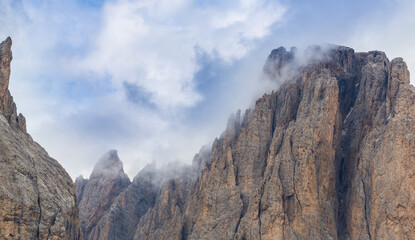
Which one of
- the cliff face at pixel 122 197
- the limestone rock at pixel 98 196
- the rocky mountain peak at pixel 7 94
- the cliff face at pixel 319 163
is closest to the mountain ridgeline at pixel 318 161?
the cliff face at pixel 319 163

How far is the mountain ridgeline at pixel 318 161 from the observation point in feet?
279

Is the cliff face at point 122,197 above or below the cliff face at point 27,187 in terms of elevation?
above

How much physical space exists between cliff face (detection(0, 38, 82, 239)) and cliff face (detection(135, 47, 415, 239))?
37778mm

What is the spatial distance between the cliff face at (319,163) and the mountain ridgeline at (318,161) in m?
0.22

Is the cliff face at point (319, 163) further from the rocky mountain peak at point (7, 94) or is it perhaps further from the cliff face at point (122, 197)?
the rocky mountain peak at point (7, 94)

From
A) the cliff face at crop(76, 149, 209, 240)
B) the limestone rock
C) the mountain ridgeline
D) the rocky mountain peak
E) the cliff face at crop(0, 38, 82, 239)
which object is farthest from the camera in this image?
the limestone rock

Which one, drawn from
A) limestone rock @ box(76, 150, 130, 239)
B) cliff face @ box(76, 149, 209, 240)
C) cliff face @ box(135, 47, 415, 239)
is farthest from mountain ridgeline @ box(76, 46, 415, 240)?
limestone rock @ box(76, 150, 130, 239)

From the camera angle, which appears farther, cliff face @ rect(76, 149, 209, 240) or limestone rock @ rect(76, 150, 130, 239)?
limestone rock @ rect(76, 150, 130, 239)

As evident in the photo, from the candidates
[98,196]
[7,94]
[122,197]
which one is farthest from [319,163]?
[98,196]

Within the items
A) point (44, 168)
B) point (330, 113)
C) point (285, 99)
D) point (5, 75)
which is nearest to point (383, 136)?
point (330, 113)

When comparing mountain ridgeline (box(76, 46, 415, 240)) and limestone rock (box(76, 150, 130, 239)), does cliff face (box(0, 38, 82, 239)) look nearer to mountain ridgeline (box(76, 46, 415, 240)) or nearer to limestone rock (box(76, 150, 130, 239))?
mountain ridgeline (box(76, 46, 415, 240))

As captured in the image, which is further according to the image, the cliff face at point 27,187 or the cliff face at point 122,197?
the cliff face at point 122,197

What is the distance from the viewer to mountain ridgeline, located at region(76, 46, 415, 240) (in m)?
85.2

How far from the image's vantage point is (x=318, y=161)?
311 ft
